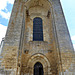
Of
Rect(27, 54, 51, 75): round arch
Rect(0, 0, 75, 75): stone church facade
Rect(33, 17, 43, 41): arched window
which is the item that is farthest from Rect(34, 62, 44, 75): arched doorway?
Rect(33, 17, 43, 41): arched window

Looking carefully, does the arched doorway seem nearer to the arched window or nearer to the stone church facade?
the stone church facade

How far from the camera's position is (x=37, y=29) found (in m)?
7.88

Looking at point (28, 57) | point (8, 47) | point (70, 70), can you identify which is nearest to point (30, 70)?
point (28, 57)

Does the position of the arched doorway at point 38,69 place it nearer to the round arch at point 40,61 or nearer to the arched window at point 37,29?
the round arch at point 40,61

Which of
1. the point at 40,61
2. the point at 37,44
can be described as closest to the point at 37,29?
the point at 37,44

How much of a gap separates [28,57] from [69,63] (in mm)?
2998

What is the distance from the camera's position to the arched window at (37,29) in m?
7.43

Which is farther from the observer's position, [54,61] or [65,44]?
[54,61]

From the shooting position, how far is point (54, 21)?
689 centimetres

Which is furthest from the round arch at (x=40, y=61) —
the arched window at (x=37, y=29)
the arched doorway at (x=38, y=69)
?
the arched window at (x=37, y=29)

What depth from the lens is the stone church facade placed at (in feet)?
16.0

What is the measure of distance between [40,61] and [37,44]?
1441mm

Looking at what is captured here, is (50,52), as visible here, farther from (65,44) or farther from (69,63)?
(69,63)

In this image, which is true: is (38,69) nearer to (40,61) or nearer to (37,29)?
(40,61)
